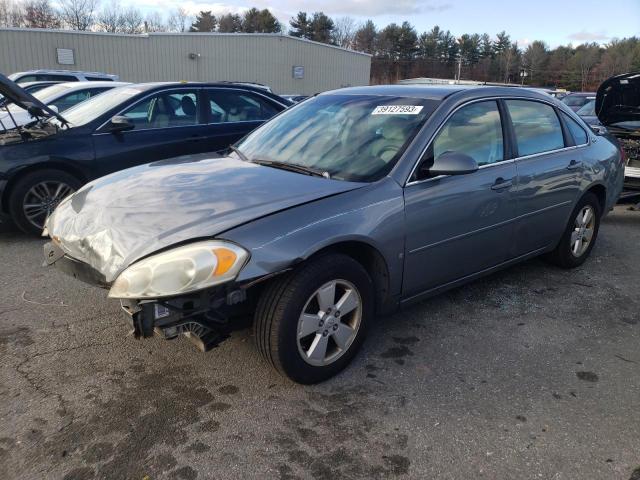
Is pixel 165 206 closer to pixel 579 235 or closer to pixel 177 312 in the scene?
pixel 177 312

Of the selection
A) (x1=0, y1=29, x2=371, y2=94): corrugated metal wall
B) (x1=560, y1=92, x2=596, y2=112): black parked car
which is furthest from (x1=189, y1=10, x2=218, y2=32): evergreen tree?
(x1=560, y1=92, x2=596, y2=112): black parked car

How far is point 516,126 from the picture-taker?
157 inches

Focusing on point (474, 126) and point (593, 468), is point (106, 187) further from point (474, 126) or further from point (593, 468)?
point (593, 468)

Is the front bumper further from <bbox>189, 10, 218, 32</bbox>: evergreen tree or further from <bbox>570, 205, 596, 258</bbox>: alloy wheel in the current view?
<bbox>189, 10, 218, 32</bbox>: evergreen tree

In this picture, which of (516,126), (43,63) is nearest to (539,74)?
(43,63)

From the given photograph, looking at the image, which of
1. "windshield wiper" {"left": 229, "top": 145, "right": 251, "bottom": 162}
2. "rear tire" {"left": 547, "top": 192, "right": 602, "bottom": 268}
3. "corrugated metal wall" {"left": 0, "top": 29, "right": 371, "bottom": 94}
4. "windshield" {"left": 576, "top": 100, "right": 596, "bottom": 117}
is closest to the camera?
"windshield wiper" {"left": 229, "top": 145, "right": 251, "bottom": 162}

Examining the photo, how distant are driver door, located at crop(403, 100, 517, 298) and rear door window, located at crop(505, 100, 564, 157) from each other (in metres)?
0.22

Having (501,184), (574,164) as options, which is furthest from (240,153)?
(574,164)

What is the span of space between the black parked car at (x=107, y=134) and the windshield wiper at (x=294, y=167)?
2.78 m

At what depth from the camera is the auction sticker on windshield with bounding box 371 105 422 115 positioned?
137 inches

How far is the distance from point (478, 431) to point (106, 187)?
2587mm

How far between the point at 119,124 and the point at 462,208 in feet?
12.9

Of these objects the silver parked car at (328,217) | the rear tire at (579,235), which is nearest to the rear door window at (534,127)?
the silver parked car at (328,217)

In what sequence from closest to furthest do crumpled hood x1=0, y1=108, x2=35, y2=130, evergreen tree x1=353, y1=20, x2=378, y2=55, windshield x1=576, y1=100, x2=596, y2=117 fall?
crumpled hood x1=0, y1=108, x2=35, y2=130 < windshield x1=576, y1=100, x2=596, y2=117 < evergreen tree x1=353, y1=20, x2=378, y2=55
